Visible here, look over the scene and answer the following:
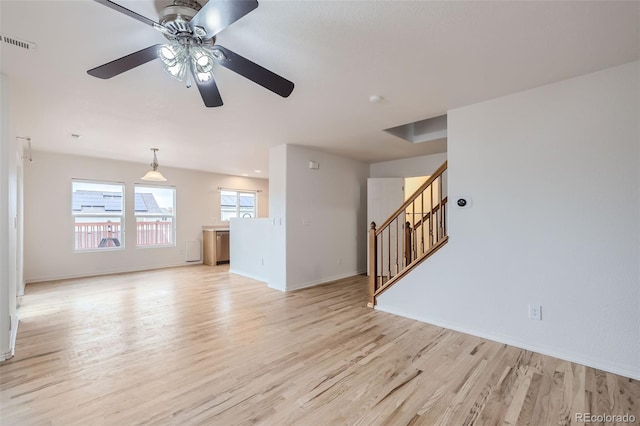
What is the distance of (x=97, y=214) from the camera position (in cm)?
586

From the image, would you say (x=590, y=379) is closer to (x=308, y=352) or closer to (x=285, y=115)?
(x=308, y=352)

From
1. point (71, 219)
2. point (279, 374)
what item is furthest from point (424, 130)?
point (71, 219)

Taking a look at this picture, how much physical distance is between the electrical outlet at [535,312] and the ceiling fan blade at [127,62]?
3508 millimetres

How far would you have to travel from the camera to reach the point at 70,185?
5520 millimetres

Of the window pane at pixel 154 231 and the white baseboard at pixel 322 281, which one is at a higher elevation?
the window pane at pixel 154 231

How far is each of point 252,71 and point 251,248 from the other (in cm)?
440

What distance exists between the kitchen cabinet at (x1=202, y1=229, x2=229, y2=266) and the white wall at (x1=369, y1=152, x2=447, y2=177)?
12.9 ft

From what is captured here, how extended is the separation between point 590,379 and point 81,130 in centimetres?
601

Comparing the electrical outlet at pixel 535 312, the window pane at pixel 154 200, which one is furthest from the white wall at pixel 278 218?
the window pane at pixel 154 200

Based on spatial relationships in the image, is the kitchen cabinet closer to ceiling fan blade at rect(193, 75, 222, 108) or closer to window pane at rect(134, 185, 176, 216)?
window pane at rect(134, 185, 176, 216)

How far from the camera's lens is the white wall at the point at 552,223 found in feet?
7.35

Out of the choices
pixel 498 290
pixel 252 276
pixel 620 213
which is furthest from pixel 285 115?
pixel 252 276
